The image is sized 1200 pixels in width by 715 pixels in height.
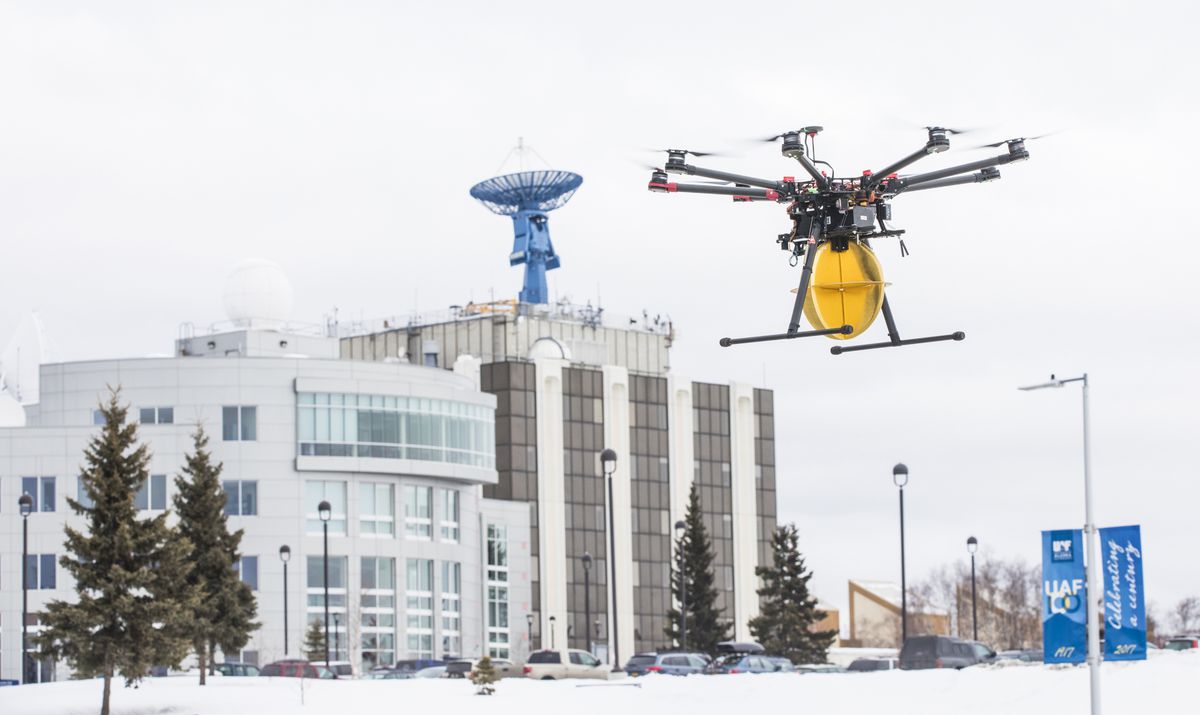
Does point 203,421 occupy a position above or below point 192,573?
above

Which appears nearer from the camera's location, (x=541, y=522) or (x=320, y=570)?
(x=320, y=570)

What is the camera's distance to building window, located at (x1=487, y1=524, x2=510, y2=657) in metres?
113

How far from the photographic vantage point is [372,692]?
5328 centimetres

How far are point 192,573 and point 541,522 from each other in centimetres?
6727

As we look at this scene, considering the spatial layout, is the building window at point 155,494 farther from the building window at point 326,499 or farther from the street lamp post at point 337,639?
A: the street lamp post at point 337,639

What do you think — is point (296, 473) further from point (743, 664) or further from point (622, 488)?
point (622, 488)

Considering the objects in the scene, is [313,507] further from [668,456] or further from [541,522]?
[668,456]

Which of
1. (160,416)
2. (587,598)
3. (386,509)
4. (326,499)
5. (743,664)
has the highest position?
(160,416)

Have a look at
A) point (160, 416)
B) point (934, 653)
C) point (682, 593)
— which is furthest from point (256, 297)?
point (934, 653)

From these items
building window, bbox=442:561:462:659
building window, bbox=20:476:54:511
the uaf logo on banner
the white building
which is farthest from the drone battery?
building window, bbox=442:561:462:659

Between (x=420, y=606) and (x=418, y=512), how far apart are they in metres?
4.73

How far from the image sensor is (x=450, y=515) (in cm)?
10300

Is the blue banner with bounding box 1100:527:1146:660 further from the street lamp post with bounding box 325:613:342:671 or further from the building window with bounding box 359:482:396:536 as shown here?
the building window with bounding box 359:482:396:536

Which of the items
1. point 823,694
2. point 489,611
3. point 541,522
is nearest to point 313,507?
point 489,611
